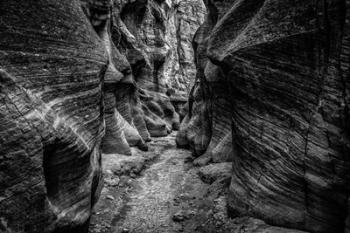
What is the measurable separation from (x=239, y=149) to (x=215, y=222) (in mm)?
3126

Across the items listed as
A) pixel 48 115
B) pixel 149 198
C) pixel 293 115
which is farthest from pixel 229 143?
pixel 48 115

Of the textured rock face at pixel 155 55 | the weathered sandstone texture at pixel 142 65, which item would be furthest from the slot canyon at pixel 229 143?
the textured rock face at pixel 155 55

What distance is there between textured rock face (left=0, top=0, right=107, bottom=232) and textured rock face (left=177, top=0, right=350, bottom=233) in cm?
621

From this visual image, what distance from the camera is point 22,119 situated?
698 centimetres

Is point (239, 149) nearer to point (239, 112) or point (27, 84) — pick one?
point (239, 112)

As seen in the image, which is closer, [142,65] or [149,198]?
[149,198]

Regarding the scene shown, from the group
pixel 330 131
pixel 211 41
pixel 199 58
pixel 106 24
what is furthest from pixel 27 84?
pixel 199 58

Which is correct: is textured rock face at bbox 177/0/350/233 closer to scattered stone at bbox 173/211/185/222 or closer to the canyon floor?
the canyon floor

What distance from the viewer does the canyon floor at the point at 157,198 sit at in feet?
35.4

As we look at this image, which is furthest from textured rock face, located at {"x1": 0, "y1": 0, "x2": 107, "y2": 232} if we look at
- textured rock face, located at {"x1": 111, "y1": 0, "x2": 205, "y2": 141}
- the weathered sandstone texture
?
textured rock face, located at {"x1": 111, "y1": 0, "x2": 205, "y2": 141}

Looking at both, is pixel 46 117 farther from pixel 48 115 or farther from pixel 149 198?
pixel 149 198

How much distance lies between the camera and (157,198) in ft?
45.2

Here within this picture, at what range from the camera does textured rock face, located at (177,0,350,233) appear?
7.11 metres

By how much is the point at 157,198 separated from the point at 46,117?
779 cm
